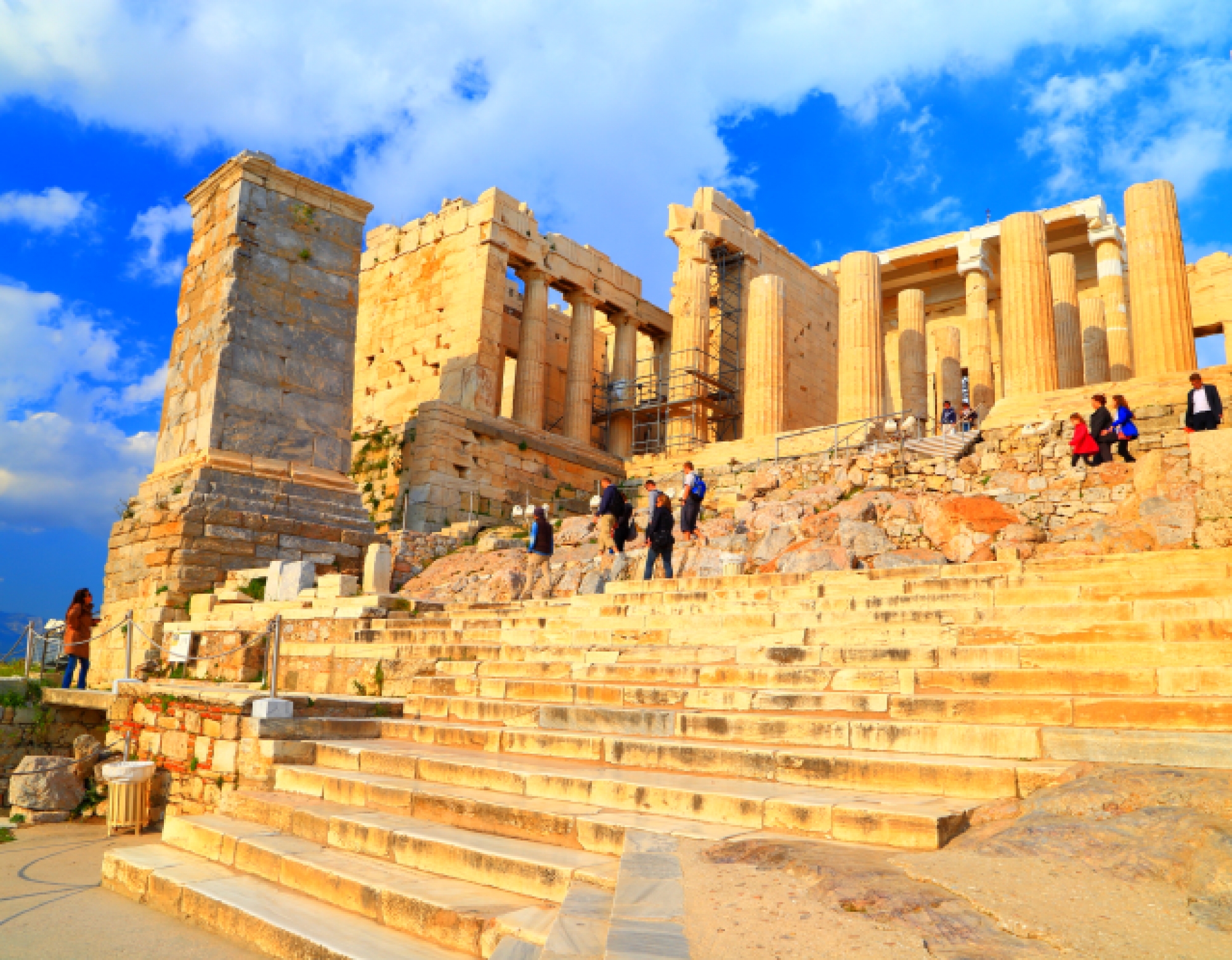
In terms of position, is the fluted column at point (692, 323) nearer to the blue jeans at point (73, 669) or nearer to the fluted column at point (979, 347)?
the fluted column at point (979, 347)

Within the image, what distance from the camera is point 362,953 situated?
349 centimetres

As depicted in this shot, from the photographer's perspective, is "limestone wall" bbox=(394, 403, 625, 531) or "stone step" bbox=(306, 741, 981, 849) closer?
"stone step" bbox=(306, 741, 981, 849)

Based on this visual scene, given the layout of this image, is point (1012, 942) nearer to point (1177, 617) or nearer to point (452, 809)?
point (452, 809)

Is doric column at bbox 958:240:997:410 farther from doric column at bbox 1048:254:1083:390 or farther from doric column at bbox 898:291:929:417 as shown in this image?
doric column at bbox 1048:254:1083:390

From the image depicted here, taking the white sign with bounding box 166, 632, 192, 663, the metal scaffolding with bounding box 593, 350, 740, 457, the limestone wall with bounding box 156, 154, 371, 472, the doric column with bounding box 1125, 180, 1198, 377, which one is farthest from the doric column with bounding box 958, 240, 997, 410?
the white sign with bounding box 166, 632, 192, 663

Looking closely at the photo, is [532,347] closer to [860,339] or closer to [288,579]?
[860,339]

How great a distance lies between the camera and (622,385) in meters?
28.7

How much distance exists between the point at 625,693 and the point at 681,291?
21179 millimetres

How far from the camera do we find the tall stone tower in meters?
13.8

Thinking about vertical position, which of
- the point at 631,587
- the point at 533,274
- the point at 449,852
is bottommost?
the point at 449,852

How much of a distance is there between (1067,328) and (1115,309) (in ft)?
5.85

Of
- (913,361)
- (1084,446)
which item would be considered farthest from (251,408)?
(913,361)

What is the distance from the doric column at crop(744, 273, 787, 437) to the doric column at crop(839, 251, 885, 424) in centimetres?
158

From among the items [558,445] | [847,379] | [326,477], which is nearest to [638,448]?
[558,445]
